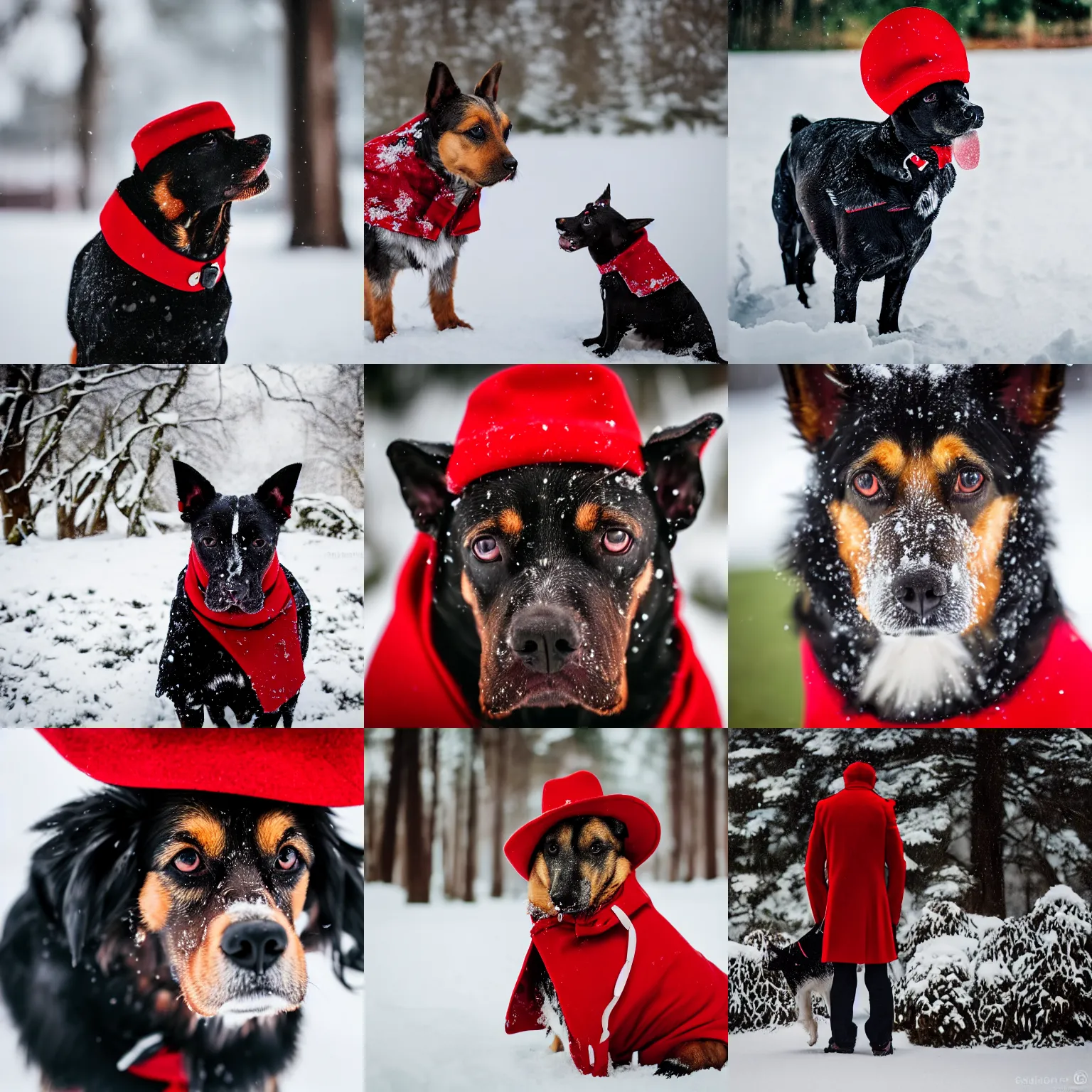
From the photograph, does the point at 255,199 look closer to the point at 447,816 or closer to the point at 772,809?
the point at 447,816

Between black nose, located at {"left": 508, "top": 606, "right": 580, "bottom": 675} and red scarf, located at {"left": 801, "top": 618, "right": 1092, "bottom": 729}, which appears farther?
red scarf, located at {"left": 801, "top": 618, "right": 1092, "bottom": 729}

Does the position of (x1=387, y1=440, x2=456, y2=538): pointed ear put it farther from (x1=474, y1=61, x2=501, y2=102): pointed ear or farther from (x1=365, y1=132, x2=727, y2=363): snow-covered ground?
(x1=474, y1=61, x2=501, y2=102): pointed ear

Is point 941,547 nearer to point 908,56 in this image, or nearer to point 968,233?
point 968,233

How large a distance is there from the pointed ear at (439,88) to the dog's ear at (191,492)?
97 centimetres

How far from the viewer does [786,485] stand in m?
2.86

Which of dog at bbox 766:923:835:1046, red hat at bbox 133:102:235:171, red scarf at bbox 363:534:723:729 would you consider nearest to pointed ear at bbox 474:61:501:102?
red hat at bbox 133:102:235:171

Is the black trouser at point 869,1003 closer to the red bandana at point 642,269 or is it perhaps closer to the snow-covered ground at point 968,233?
the snow-covered ground at point 968,233

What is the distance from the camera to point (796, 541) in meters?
2.85

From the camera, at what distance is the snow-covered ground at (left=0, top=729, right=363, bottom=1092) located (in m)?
2.79

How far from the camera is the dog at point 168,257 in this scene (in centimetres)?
279

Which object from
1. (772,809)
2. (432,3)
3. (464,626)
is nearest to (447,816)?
(464,626)

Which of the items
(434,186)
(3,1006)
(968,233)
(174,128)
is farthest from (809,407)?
(3,1006)

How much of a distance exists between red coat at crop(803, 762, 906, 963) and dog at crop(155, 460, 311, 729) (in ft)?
4.06

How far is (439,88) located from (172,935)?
6.47ft
